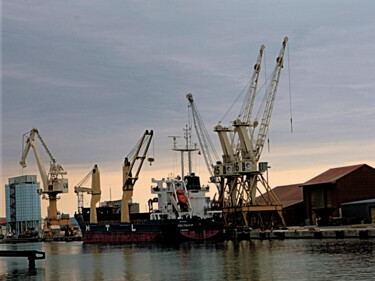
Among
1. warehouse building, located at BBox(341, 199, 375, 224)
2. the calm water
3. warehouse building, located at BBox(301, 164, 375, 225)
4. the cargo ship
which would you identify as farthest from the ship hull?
warehouse building, located at BBox(341, 199, 375, 224)

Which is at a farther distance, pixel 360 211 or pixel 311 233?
pixel 360 211

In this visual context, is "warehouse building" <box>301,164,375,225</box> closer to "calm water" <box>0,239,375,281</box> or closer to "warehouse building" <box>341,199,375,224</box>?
"warehouse building" <box>341,199,375,224</box>

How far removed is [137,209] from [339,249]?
3246 inches

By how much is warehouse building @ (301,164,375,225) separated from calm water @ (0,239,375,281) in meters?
37.1

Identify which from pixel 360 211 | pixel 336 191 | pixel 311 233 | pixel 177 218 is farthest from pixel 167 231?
pixel 336 191

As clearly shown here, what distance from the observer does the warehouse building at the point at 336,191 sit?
114562 millimetres

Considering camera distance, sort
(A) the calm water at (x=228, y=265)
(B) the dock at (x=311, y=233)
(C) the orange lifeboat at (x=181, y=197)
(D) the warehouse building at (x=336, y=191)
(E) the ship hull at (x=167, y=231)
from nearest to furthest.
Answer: (A) the calm water at (x=228, y=265)
(B) the dock at (x=311, y=233)
(E) the ship hull at (x=167, y=231)
(C) the orange lifeboat at (x=181, y=197)
(D) the warehouse building at (x=336, y=191)

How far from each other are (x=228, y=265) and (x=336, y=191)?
61.3 meters

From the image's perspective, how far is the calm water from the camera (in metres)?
49.9

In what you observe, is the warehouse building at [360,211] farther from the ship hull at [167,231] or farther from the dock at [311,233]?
the ship hull at [167,231]

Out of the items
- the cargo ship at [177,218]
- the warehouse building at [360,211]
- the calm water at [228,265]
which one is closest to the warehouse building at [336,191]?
the warehouse building at [360,211]

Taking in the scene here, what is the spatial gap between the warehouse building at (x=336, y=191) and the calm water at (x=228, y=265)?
3713 centimetres

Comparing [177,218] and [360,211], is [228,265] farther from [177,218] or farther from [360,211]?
[360,211]

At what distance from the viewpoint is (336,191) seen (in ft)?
376
